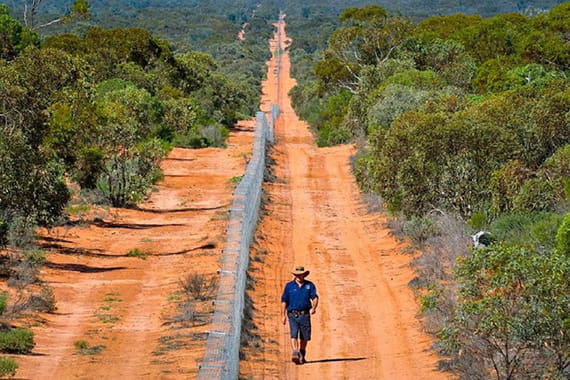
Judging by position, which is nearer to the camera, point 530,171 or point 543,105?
point 530,171

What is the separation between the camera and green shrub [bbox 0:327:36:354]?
46.6 ft

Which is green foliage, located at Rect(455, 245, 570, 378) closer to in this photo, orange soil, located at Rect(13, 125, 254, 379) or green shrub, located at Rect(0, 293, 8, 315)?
orange soil, located at Rect(13, 125, 254, 379)

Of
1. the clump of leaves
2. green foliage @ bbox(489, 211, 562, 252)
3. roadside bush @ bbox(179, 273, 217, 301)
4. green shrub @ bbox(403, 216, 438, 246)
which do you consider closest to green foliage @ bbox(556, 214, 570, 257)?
green foliage @ bbox(489, 211, 562, 252)

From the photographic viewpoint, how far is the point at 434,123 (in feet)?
69.9

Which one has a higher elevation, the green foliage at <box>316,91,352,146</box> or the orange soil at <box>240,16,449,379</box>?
the orange soil at <box>240,16,449,379</box>

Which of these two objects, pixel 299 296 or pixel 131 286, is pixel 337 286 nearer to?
pixel 131 286

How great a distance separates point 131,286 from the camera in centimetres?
1936

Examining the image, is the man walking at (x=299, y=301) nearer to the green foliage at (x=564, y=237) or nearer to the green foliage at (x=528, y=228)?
the green foliage at (x=564, y=237)

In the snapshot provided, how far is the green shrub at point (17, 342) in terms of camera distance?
46.6 ft

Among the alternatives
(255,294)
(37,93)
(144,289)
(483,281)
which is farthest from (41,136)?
(483,281)

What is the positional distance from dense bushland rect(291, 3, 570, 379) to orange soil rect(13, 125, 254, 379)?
3526mm

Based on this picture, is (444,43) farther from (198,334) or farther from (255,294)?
(198,334)

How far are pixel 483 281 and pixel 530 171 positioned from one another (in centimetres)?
831

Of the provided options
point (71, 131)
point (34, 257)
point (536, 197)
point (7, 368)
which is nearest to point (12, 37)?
point (71, 131)
